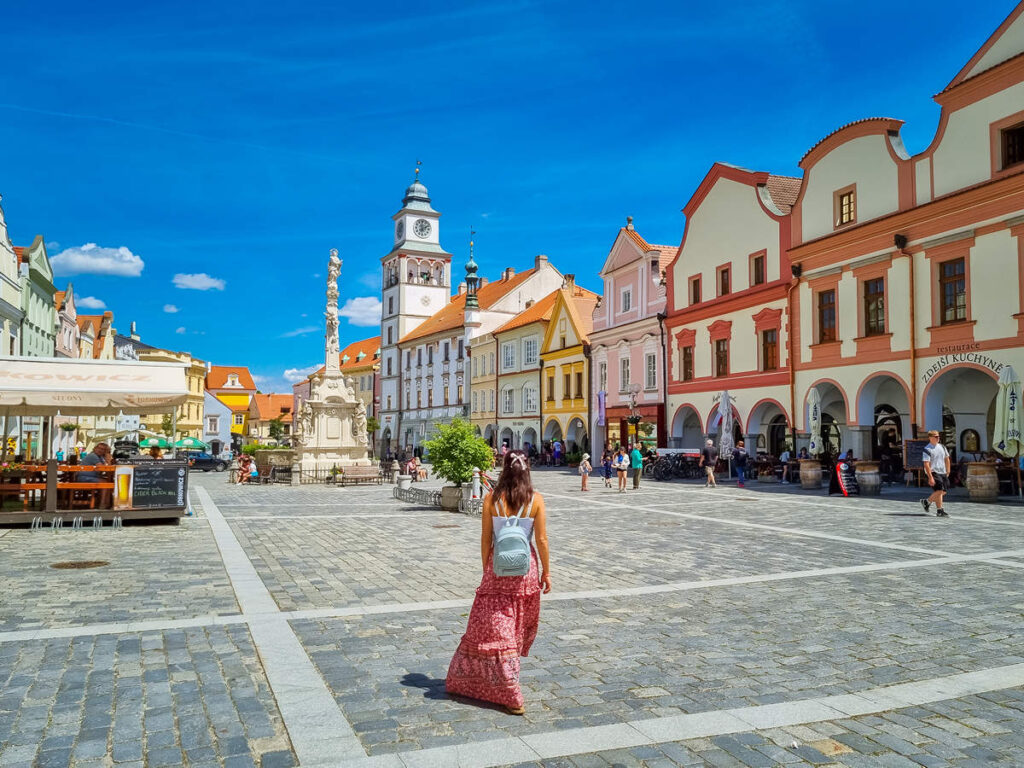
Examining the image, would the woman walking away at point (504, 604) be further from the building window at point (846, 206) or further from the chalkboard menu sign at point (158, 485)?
the building window at point (846, 206)

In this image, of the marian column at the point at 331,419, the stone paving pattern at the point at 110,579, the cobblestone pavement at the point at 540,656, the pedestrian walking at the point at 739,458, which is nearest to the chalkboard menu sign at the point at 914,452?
the pedestrian walking at the point at 739,458

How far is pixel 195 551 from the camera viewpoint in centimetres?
1184

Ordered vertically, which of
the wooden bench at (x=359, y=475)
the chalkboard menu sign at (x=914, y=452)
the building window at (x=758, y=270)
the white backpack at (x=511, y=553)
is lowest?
the wooden bench at (x=359, y=475)

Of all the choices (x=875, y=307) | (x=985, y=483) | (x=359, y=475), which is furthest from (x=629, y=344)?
(x=985, y=483)

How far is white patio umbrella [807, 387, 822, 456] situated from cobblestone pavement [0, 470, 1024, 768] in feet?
54.7

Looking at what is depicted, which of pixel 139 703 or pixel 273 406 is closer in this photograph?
pixel 139 703

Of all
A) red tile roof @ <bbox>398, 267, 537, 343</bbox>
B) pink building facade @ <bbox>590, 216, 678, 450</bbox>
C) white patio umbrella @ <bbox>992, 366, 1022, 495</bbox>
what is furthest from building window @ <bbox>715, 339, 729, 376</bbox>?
red tile roof @ <bbox>398, 267, 537, 343</bbox>

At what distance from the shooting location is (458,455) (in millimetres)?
19109

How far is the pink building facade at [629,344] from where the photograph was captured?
40.0 m

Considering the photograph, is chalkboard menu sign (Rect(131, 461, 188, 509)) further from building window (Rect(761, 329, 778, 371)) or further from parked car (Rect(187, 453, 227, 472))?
parked car (Rect(187, 453, 227, 472))

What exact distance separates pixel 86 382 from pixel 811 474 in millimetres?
20134

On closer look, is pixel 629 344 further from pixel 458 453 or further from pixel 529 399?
pixel 458 453

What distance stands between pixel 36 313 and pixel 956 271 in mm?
46224

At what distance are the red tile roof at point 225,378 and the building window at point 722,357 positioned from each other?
98887mm
